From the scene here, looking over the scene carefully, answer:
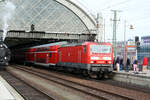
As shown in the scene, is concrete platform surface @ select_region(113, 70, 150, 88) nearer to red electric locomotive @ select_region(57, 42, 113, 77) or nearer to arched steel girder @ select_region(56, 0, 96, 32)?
red electric locomotive @ select_region(57, 42, 113, 77)

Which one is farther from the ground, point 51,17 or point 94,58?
point 51,17

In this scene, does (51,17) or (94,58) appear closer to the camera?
(94,58)

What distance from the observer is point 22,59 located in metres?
54.1

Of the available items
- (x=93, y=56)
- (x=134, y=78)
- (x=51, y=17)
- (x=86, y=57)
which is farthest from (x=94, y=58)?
(x=51, y=17)

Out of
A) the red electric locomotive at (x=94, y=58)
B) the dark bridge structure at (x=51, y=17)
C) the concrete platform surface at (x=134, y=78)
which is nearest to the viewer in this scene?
the concrete platform surface at (x=134, y=78)

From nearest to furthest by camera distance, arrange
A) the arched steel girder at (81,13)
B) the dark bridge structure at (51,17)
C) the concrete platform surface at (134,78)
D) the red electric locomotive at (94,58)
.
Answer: the concrete platform surface at (134,78) → the red electric locomotive at (94,58) → the dark bridge structure at (51,17) → the arched steel girder at (81,13)

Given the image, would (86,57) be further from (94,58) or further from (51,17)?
(51,17)

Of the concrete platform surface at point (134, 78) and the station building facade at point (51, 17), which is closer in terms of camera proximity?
the concrete platform surface at point (134, 78)

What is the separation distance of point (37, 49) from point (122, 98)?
2993 cm

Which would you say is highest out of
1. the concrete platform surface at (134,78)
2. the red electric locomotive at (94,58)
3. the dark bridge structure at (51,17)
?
the dark bridge structure at (51,17)

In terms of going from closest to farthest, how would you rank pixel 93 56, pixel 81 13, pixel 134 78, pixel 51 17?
pixel 134 78 < pixel 93 56 < pixel 51 17 < pixel 81 13

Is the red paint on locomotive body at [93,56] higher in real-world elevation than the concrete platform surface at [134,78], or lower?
higher

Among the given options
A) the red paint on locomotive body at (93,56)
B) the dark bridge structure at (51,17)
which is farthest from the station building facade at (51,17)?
the red paint on locomotive body at (93,56)

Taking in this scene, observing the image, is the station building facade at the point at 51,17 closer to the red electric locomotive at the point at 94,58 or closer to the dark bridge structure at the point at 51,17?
the dark bridge structure at the point at 51,17
